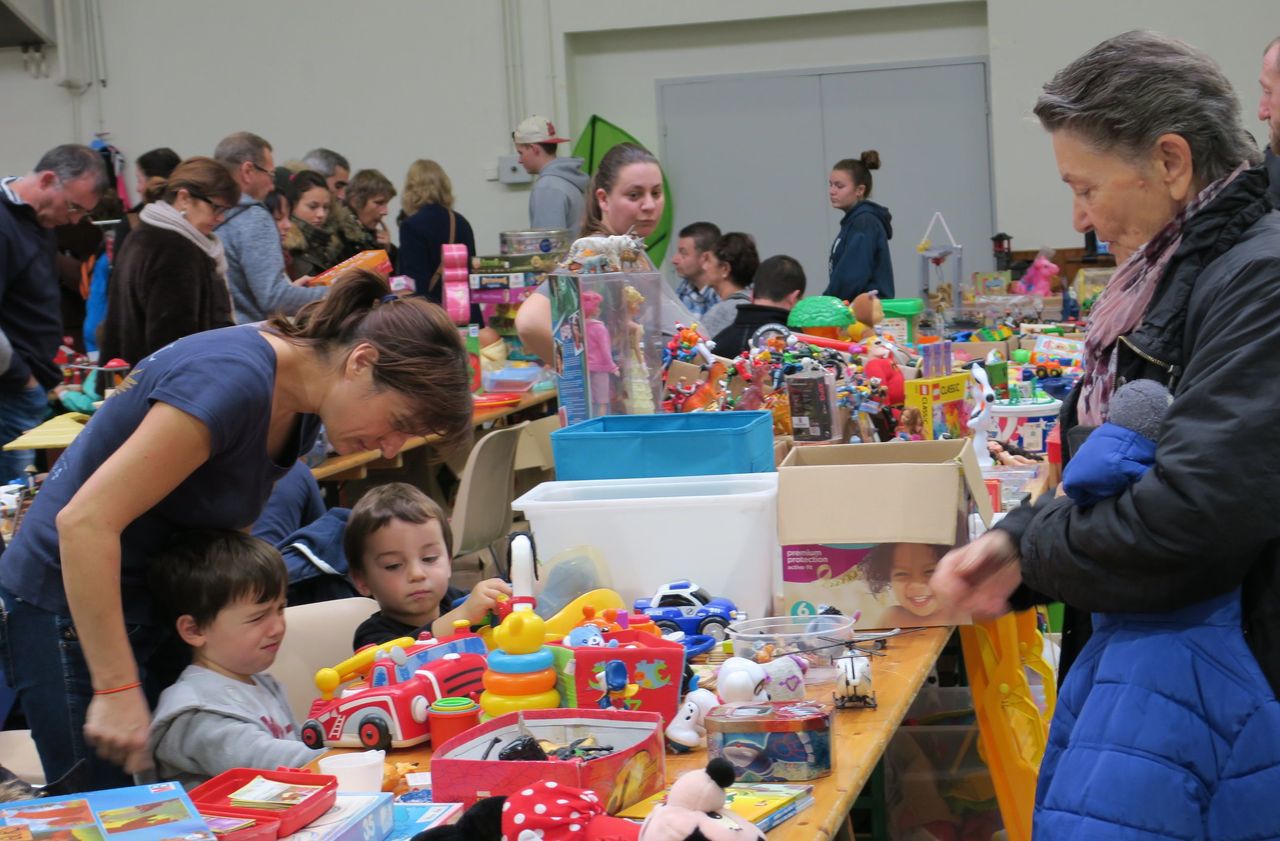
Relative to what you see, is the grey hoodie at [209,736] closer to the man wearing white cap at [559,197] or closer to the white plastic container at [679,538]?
the white plastic container at [679,538]

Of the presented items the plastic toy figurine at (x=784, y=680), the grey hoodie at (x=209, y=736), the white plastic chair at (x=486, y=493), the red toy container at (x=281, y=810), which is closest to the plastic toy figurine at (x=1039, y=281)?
the white plastic chair at (x=486, y=493)

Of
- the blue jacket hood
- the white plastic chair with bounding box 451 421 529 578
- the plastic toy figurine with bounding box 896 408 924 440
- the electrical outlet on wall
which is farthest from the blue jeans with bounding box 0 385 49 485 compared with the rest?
the electrical outlet on wall

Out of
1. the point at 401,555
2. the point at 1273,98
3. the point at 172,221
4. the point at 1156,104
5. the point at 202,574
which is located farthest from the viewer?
the point at 172,221

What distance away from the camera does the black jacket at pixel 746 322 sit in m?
5.07

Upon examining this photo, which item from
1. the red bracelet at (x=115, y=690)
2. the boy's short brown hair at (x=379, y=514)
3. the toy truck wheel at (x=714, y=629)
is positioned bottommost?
the toy truck wheel at (x=714, y=629)

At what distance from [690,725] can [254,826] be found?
1.93ft

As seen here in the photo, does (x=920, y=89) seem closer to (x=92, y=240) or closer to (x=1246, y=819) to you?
(x=92, y=240)

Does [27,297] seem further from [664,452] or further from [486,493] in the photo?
[664,452]

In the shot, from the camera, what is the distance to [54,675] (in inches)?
82.9

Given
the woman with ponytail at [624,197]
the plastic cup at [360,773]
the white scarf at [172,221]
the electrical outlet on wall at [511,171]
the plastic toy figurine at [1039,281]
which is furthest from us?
the electrical outlet on wall at [511,171]

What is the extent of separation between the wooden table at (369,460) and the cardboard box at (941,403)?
1343mm

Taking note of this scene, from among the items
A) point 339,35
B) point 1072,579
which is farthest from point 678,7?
point 1072,579

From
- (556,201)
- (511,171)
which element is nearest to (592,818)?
(556,201)

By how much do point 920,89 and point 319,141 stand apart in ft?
15.0
